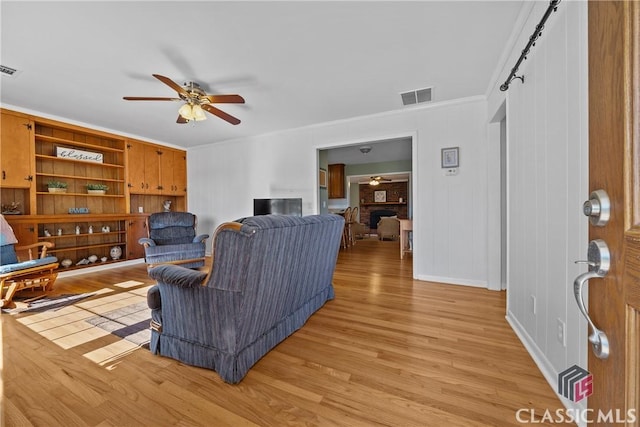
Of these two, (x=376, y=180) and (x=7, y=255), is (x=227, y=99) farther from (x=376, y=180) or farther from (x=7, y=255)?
(x=376, y=180)

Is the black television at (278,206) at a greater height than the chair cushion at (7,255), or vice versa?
the black television at (278,206)

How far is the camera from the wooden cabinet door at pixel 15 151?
3303 millimetres

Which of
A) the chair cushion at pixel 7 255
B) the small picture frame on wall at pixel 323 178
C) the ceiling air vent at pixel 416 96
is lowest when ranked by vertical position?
the chair cushion at pixel 7 255

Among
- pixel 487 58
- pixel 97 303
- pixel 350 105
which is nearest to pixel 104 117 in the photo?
pixel 97 303

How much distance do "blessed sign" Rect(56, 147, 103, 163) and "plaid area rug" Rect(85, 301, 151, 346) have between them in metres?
3.19

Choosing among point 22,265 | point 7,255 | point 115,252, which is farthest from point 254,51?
point 115,252

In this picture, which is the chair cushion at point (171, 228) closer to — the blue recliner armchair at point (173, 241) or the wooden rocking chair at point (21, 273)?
the blue recliner armchair at point (173, 241)

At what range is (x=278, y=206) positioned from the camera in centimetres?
446

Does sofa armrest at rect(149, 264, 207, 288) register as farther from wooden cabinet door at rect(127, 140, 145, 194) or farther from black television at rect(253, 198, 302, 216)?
wooden cabinet door at rect(127, 140, 145, 194)

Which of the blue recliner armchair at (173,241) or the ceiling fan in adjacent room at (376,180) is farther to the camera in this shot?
the ceiling fan in adjacent room at (376,180)

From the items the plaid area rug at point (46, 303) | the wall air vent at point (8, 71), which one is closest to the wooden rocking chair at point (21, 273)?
the plaid area rug at point (46, 303)

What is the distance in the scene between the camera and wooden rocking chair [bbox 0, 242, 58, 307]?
8.40 feet

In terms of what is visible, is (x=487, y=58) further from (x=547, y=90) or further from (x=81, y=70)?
(x=81, y=70)

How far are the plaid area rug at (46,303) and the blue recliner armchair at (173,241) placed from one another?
942mm
